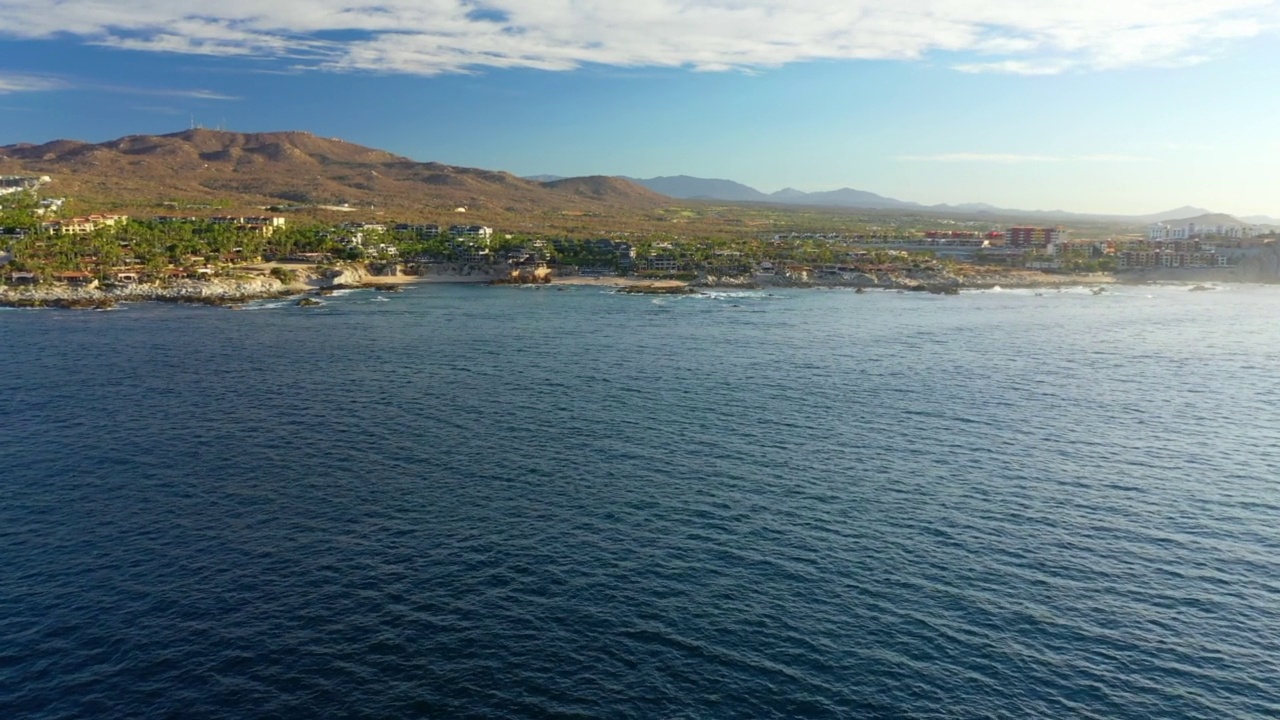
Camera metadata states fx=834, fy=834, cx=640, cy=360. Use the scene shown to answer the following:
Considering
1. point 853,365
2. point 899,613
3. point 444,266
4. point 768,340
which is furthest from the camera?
point 444,266

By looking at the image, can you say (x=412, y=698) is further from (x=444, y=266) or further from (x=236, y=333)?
(x=444, y=266)

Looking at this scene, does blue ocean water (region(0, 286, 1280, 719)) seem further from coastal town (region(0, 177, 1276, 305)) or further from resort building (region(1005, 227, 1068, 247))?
resort building (region(1005, 227, 1068, 247))

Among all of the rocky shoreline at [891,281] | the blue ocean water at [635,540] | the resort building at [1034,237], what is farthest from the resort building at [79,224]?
the resort building at [1034,237]

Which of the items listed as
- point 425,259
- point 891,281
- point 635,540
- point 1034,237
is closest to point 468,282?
point 425,259

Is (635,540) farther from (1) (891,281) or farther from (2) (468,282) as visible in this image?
(1) (891,281)

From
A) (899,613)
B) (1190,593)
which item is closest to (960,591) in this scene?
(899,613)

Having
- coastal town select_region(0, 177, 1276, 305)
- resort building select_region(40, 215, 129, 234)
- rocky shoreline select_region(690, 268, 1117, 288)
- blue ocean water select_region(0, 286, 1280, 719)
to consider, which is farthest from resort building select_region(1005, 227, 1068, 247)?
resort building select_region(40, 215, 129, 234)

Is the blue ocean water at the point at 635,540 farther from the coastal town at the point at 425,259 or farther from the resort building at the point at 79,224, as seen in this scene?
the resort building at the point at 79,224
